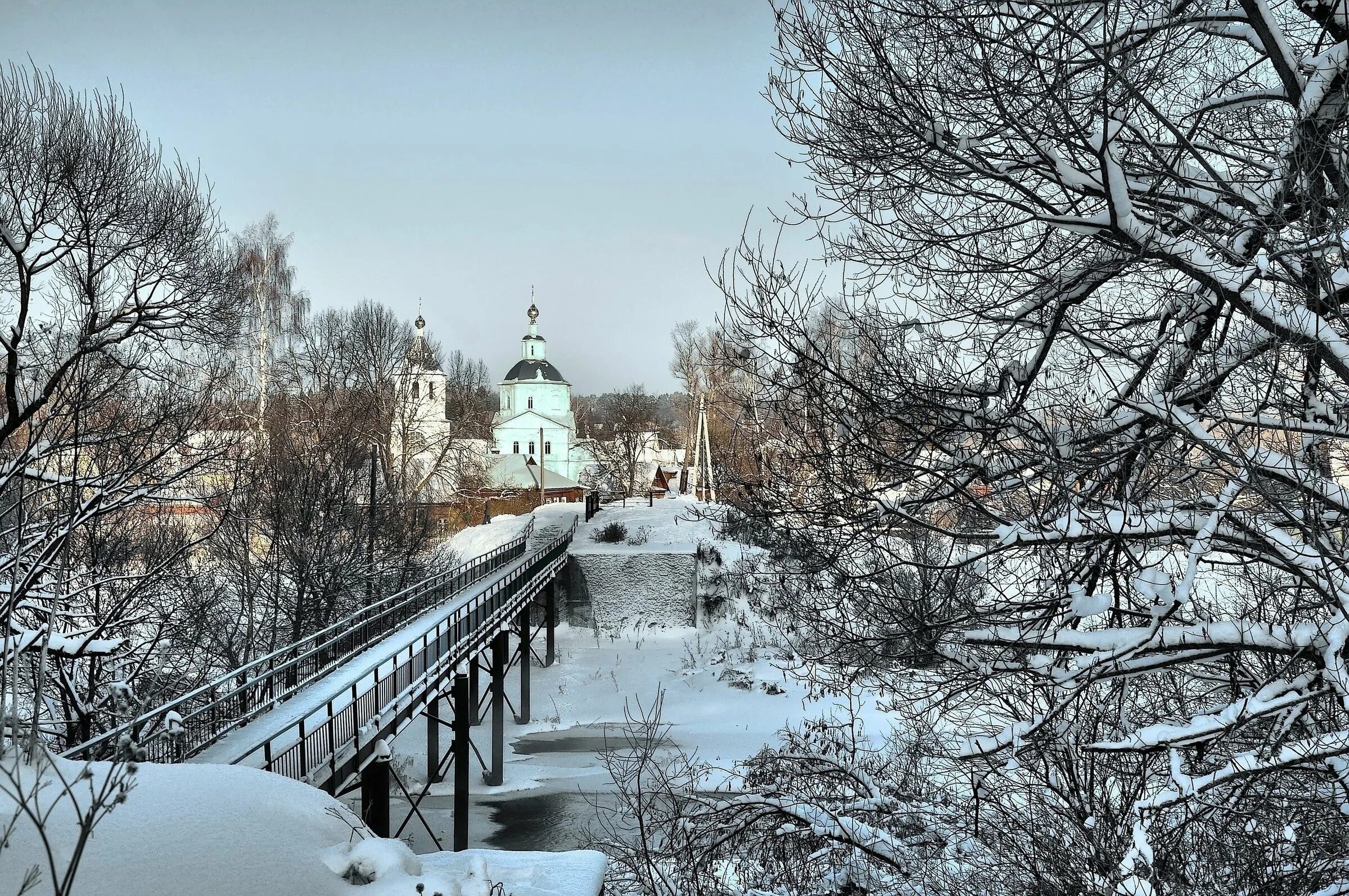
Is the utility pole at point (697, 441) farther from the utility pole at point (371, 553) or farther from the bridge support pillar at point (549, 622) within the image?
the utility pole at point (371, 553)

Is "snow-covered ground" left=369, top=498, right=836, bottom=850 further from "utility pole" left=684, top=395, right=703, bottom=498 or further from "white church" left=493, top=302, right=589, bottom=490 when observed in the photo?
"white church" left=493, top=302, right=589, bottom=490

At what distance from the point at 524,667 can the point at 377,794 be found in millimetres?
12335

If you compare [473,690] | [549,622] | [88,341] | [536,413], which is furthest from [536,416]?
[88,341]

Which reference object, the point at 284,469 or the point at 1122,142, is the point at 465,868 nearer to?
the point at 1122,142

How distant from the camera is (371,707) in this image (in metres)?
9.98

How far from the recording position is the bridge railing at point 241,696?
21.8 feet

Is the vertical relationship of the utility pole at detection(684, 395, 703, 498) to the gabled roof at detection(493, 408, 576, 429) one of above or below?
below

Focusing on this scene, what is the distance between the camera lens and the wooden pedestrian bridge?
7953 millimetres

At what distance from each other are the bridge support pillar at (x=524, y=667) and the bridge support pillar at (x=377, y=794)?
10.8 metres

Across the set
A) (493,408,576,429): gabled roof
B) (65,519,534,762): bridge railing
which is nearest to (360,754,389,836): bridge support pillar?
(65,519,534,762): bridge railing

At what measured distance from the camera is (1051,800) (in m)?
7.12

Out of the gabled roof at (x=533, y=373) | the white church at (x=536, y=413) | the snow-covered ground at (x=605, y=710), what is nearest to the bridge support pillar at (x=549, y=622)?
the snow-covered ground at (x=605, y=710)

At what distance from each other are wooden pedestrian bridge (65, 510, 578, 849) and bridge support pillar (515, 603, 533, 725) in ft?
0.13

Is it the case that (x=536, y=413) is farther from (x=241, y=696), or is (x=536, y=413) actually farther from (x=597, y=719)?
(x=241, y=696)
